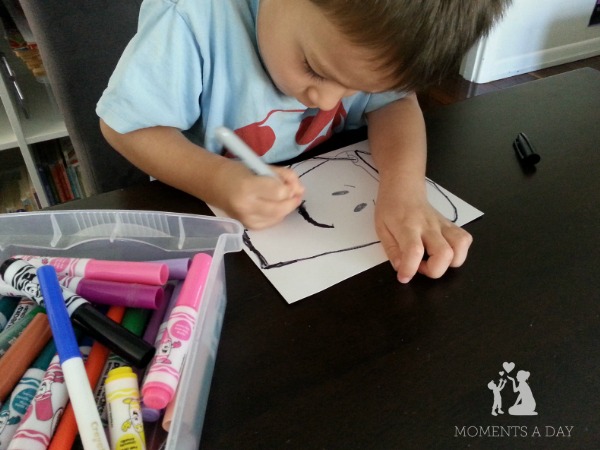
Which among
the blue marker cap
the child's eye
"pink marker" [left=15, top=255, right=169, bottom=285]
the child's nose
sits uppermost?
the child's eye

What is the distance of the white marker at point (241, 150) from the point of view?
0.32 metres

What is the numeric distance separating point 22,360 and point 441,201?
38 cm

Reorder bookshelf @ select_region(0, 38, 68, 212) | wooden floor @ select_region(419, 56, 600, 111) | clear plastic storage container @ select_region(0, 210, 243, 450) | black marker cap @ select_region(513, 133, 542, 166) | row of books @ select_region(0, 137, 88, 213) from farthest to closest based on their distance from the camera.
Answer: wooden floor @ select_region(419, 56, 600, 111)
row of books @ select_region(0, 137, 88, 213)
bookshelf @ select_region(0, 38, 68, 212)
black marker cap @ select_region(513, 133, 542, 166)
clear plastic storage container @ select_region(0, 210, 243, 450)

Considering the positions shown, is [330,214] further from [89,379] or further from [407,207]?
[89,379]

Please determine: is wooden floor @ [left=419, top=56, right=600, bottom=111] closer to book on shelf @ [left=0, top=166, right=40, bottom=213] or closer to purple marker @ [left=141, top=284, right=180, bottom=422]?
book on shelf @ [left=0, top=166, right=40, bottom=213]

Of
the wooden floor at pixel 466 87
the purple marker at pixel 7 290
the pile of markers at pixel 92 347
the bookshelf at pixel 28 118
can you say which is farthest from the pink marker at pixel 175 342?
the wooden floor at pixel 466 87

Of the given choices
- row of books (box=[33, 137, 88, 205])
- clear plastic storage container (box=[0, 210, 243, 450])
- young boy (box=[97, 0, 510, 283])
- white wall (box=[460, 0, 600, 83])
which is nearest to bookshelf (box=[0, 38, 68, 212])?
row of books (box=[33, 137, 88, 205])

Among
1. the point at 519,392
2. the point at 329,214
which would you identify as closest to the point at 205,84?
the point at 329,214

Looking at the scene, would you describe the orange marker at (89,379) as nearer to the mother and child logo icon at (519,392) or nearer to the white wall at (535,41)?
the mother and child logo icon at (519,392)

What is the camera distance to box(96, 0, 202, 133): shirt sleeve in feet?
1.48

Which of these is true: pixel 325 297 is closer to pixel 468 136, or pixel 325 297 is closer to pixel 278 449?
pixel 278 449

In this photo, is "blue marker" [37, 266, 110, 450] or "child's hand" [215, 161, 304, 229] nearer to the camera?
"blue marker" [37, 266, 110, 450]

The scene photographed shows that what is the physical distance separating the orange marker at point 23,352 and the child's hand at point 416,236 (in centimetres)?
26

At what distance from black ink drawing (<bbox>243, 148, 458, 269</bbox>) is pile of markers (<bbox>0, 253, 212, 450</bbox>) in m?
0.09
